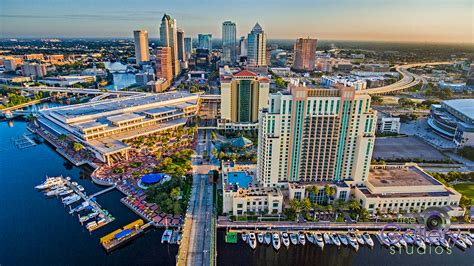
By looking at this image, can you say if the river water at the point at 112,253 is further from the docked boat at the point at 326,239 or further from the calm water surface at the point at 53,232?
the docked boat at the point at 326,239

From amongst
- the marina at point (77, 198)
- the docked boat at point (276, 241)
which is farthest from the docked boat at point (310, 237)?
the marina at point (77, 198)

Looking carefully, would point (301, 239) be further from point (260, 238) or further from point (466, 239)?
point (466, 239)

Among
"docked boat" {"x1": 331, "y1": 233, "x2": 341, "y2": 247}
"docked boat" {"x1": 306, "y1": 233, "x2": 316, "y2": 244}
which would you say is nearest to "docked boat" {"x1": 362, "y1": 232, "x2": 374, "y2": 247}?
"docked boat" {"x1": 331, "y1": 233, "x2": 341, "y2": 247}

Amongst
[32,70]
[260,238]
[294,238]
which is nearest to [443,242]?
[294,238]

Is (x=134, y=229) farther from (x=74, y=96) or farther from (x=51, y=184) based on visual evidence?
(x=74, y=96)

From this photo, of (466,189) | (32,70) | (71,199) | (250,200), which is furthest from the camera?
(32,70)

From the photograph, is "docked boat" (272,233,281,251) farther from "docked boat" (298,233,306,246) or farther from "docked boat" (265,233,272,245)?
"docked boat" (298,233,306,246)

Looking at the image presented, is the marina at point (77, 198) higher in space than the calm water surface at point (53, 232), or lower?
higher
